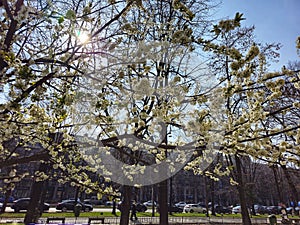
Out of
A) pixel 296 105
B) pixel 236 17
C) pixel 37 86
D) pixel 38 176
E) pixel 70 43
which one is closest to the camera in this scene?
pixel 236 17

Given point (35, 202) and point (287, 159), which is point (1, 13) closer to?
point (287, 159)

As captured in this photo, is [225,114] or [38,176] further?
[38,176]

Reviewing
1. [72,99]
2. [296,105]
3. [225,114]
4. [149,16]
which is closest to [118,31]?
[149,16]

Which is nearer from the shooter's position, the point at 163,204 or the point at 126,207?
the point at 126,207

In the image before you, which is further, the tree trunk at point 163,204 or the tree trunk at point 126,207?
the tree trunk at point 163,204

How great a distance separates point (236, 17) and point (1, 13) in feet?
11.2

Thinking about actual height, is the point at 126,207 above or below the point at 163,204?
below

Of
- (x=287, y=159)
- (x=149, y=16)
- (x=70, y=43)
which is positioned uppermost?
(x=149, y=16)

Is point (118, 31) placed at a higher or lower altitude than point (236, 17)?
higher

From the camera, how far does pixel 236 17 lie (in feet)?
8.61

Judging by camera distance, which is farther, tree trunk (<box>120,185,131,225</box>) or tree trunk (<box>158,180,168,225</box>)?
tree trunk (<box>158,180,168,225</box>)

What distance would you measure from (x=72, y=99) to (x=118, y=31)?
162 centimetres

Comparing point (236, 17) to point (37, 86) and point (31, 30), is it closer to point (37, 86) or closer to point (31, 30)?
point (37, 86)

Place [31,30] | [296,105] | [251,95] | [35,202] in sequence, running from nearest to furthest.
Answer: [296,105] < [251,95] < [31,30] < [35,202]
